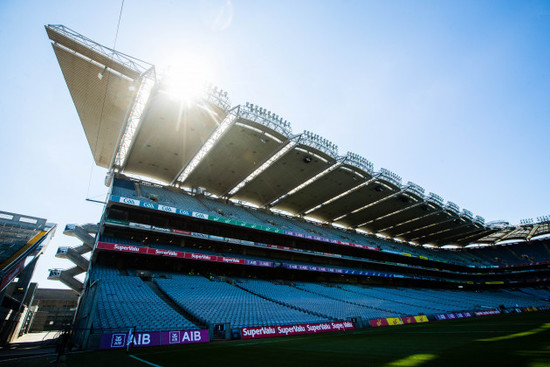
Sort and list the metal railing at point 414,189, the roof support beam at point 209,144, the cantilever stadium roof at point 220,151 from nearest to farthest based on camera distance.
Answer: the cantilever stadium roof at point 220,151
the roof support beam at point 209,144
the metal railing at point 414,189

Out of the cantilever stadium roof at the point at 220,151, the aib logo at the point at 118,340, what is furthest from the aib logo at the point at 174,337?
the cantilever stadium roof at the point at 220,151

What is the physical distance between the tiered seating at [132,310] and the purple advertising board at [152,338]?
0.52 metres

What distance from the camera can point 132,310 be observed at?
13.0 meters

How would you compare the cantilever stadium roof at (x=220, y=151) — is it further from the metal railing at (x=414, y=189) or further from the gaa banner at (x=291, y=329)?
the gaa banner at (x=291, y=329)

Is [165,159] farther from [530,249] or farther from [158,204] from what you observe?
[530,249]

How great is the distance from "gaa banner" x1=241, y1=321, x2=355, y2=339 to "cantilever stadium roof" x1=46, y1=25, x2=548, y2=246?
48.4 ft

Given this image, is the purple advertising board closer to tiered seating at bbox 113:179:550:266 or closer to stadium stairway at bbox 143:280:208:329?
stadium stairway at bbox 143:280:208:329

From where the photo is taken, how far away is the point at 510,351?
6.72 meters

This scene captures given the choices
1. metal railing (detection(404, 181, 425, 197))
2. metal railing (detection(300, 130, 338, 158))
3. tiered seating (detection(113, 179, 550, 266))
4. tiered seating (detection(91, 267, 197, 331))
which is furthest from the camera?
metal railing (detection(404, 181, 425, 197))

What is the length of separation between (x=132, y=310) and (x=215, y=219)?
42.3ft

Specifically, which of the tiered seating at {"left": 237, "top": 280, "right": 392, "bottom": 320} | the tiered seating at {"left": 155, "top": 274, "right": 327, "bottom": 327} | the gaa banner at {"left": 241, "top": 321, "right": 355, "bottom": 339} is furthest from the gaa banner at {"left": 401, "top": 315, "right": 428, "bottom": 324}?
the tiered seating at {"left": 155, "top": 274, "right": 327, "bottom": 327}

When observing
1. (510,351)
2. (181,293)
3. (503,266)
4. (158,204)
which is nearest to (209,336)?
(181,293)

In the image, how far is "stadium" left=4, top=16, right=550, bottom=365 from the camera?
13.1 meters

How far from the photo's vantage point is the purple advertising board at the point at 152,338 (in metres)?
9.95
